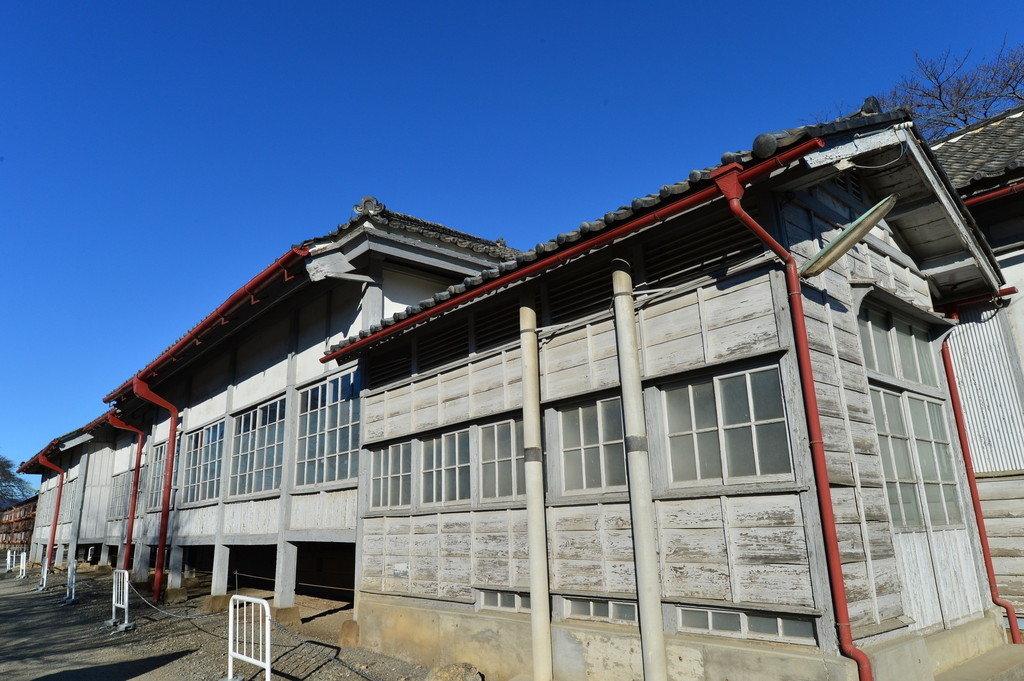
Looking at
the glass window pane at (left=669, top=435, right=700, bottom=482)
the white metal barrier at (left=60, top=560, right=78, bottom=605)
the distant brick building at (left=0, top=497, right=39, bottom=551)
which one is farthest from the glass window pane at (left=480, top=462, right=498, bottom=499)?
the distant brick building at (left=0, top=497, right=39, bottom=551)

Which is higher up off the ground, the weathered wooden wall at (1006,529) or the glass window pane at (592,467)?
the glass window pane at (592,467)

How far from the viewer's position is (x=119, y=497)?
20812 mm

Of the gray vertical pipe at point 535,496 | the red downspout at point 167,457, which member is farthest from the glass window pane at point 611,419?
the red downspout at point 167,457

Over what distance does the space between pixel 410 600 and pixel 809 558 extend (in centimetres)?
506

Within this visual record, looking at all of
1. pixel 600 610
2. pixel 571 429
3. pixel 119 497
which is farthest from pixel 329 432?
pixel 119 497

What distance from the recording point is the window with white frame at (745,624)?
4.89 metres

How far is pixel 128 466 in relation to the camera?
2055cm

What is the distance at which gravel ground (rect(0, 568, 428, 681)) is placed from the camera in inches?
318

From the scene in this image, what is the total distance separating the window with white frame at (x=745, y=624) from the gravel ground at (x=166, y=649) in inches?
138

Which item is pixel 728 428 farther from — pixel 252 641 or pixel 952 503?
pixel 252 641

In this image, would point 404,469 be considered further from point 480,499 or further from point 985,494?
point 985,494

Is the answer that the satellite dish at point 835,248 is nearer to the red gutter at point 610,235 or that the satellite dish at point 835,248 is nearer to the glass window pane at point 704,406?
the red gutter at point 610,235

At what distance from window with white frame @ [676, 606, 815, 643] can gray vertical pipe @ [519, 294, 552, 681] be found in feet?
4.47

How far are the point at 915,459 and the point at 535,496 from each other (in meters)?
3.54
